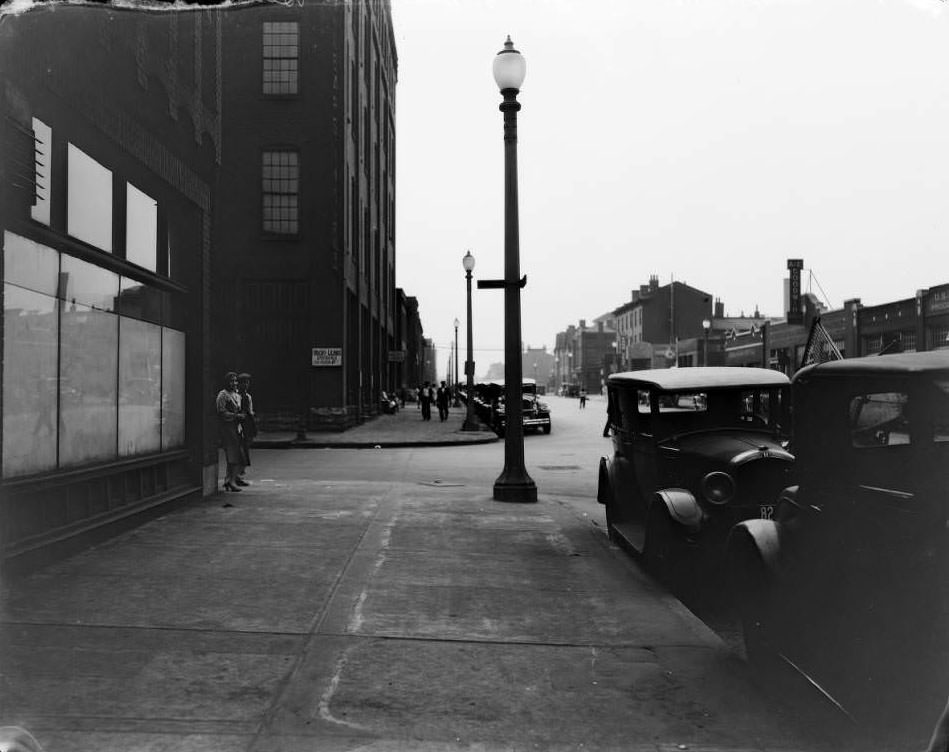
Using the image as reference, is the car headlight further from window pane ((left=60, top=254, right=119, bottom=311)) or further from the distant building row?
window pane ((left=60, top=254, right=119, bottom=311))

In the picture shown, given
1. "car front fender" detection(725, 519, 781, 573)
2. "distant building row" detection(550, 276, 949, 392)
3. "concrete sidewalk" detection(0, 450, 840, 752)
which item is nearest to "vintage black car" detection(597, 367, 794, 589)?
"concrete sidewalk" detection(0, 450, 840, 752)

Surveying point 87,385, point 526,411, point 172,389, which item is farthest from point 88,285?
point 526,411

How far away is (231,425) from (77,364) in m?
4.51

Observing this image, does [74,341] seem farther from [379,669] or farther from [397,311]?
[397,311]

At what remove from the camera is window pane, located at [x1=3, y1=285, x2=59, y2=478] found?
265 inches

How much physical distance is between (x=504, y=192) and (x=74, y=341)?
666cm

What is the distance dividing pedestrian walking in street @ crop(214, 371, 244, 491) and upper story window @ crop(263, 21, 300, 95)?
19993 millimetres

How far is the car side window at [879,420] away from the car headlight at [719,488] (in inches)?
117

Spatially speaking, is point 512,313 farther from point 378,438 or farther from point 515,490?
point 378,438

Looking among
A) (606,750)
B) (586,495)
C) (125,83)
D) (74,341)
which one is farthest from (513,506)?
(606,750)

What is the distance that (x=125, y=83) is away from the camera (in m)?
8.69

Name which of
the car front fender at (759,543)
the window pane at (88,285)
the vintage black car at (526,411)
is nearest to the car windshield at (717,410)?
the car front fender at (759,543)

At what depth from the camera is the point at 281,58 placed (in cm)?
2997

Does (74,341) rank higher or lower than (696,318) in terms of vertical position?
lower
